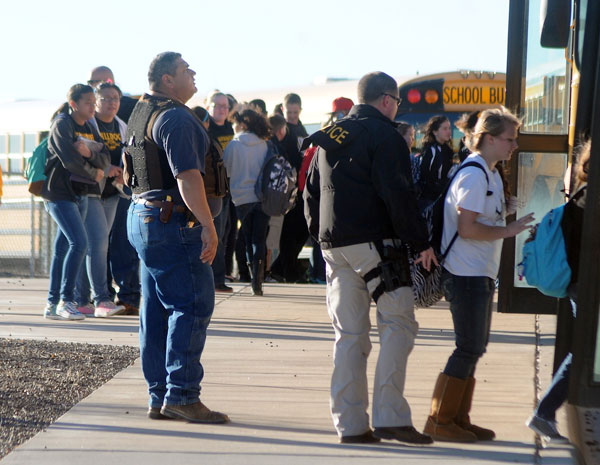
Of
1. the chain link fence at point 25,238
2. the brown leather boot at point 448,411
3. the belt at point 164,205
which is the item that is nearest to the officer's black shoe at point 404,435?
the brown leather boot at point 448,411

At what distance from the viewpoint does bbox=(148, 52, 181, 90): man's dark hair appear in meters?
5.43

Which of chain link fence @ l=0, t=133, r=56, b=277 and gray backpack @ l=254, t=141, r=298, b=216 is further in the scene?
chain link fence @ l=0, t=133, r=56, b=277

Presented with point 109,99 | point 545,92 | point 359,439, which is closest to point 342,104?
point 109,99

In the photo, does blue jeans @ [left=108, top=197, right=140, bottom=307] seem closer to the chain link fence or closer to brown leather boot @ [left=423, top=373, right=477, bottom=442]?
the chain link fence

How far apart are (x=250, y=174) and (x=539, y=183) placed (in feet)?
14.8

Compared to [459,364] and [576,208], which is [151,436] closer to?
[459,364]

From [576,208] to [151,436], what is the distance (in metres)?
2.30

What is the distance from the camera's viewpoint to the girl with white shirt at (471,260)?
16.1 feet

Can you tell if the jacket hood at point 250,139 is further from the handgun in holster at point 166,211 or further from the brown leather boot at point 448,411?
the brown leather boot at point 448,411

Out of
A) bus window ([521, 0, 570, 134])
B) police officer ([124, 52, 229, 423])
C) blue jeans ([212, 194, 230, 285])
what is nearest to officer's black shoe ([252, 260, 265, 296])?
blue jeans ([212, 194, 230, 285])

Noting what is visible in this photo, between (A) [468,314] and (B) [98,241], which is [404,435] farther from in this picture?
(B) [98,241]

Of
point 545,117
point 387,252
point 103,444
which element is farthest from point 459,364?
point 545,117

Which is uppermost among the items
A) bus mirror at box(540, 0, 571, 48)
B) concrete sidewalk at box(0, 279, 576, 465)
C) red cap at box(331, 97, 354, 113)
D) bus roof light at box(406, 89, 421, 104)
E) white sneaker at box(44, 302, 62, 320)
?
bus mirror at box(540, 0, 571, 48)

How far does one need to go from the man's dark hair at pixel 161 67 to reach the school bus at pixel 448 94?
8.89m
